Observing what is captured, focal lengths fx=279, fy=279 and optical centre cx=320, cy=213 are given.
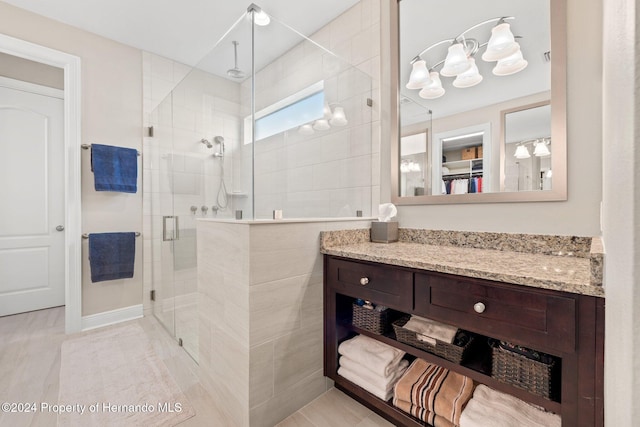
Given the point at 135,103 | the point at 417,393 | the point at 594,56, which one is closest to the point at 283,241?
A: the point at 417,393

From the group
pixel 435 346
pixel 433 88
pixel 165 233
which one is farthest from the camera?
pixel 165 233

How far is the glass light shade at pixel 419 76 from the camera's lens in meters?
Result: 1.70

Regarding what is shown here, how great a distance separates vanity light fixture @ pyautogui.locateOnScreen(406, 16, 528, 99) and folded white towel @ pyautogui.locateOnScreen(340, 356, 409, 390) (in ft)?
4.94

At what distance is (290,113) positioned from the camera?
1818 mm

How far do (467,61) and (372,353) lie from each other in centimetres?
163

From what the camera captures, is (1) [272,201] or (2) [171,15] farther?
(2) [171,15]

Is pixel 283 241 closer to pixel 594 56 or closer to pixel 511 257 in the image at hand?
pixel 511 257

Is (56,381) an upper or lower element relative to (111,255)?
lower

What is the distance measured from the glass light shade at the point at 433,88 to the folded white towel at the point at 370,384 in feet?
5.03

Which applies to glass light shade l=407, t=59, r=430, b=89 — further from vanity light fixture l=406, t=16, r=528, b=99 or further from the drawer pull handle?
the drawer pull handle

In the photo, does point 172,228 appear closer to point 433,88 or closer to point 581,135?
point 433,88

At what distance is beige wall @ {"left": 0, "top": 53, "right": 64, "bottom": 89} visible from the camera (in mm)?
2727

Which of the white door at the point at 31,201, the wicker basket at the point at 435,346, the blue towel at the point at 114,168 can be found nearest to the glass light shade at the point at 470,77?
the wicker basket at the point at 435,346

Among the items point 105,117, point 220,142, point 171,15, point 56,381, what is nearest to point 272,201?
point 220,142
